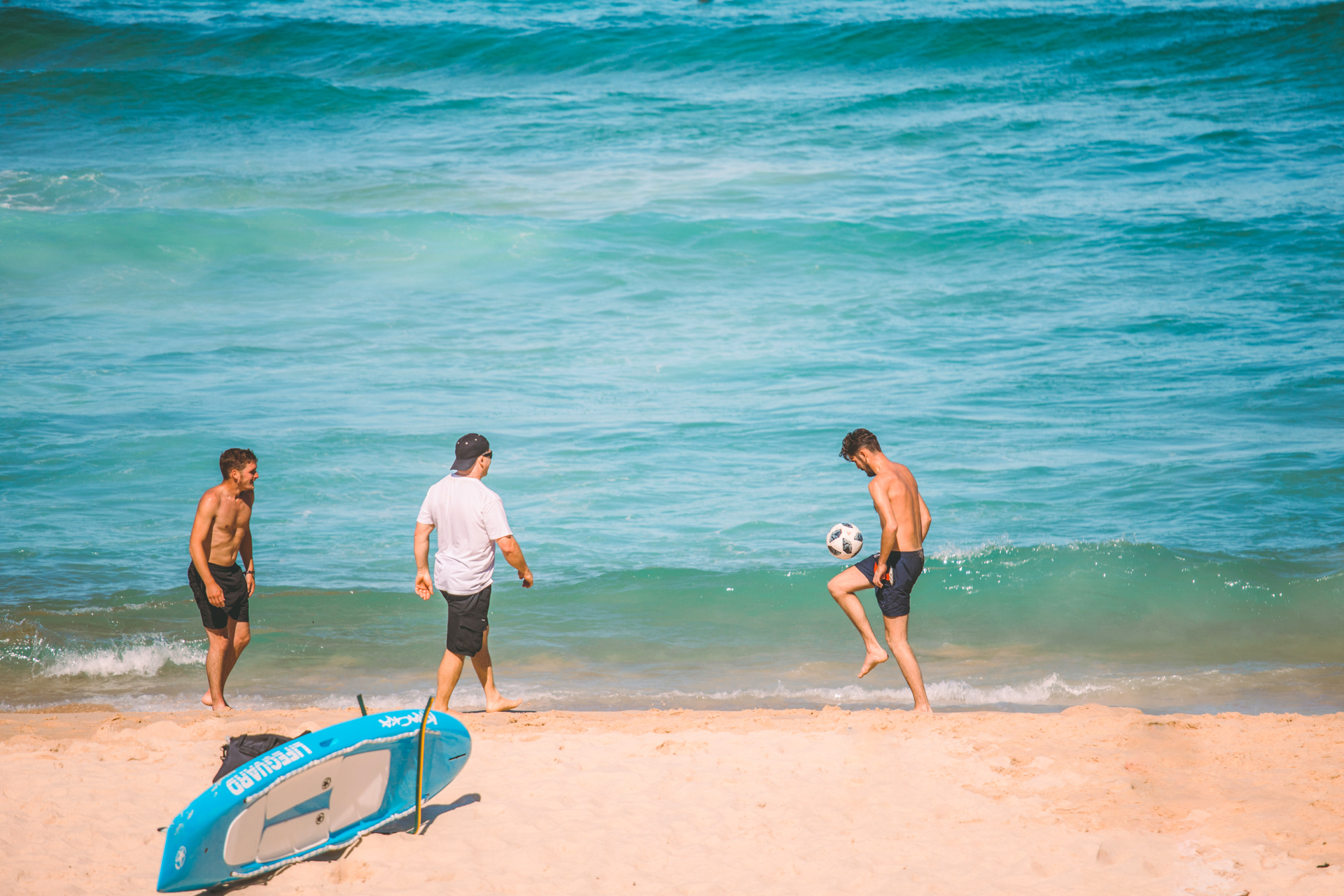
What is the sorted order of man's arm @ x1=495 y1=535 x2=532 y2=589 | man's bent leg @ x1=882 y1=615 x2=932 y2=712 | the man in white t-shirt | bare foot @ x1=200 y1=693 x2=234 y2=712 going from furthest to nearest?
bare foot @ x1=200 y1=693 x2=234 y2=712
man's bent leg @ x1=882 y1=615 x2=932 y2=712
the man in white t-shirt
man's arm @ x1=495 y1=535 x2=532 y2=589

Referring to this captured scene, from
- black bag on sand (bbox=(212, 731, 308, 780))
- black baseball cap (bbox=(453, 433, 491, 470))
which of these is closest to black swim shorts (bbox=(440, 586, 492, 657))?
black baseball cap (bbox=(453, 433, 491, 470))

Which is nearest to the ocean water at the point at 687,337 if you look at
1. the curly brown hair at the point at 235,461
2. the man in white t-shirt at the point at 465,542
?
the man in white t-shirt at the point at 465,542

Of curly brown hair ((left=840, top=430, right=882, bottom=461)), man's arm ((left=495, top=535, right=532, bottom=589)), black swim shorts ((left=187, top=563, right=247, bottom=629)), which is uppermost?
curly brown hair ((left=840, top=430, right=882, bottom=461))

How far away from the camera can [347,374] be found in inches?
645

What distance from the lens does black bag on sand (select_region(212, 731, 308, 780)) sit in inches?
194

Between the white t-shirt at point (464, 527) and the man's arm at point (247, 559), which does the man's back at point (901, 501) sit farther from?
the man's arm at point (247, 559)

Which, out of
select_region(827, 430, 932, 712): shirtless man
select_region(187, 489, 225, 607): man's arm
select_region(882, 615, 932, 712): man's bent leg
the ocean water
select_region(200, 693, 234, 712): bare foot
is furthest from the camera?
the ocean water

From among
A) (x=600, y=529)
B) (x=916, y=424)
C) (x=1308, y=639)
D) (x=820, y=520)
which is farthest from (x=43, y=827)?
(x=916, y=424)

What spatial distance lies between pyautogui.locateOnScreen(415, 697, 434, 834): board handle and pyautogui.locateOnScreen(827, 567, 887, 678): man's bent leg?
2.78 meters

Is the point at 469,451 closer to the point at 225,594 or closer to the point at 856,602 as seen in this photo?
the point at 225,594

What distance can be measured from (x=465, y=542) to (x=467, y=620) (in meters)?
0.51

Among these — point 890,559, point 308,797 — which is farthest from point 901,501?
point 308,797

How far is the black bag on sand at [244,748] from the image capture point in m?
4.94

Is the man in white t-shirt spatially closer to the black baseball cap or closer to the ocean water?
the black baseball cap
